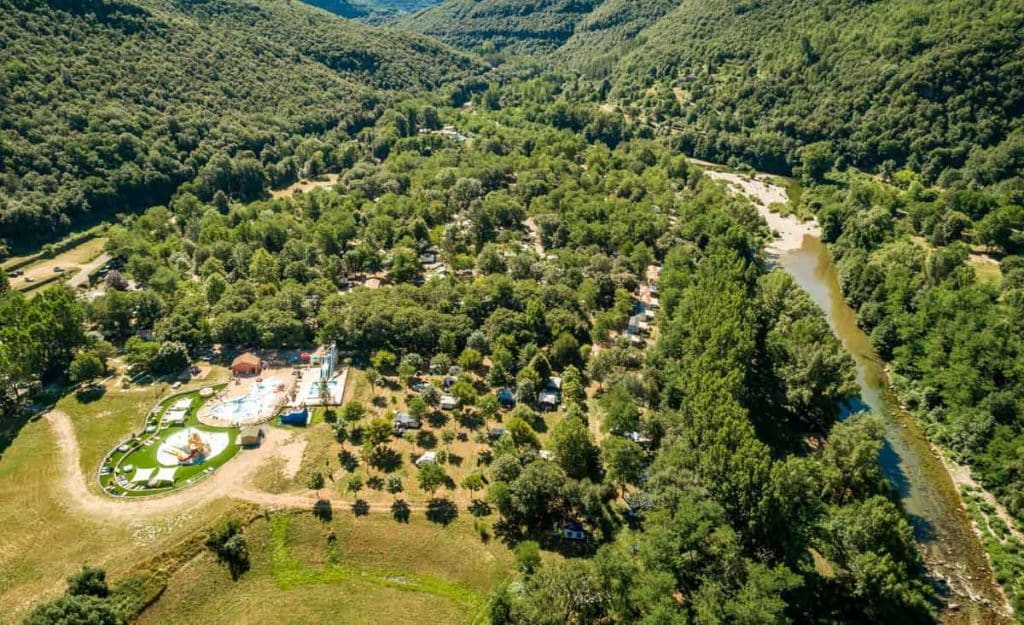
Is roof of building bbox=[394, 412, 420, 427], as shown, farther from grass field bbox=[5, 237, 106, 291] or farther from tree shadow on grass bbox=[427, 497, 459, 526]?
grass field bbox=[5, 237, 106, 291]

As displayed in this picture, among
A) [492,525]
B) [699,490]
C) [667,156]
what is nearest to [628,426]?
[699,490]

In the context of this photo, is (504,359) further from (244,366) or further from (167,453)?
(167,453)

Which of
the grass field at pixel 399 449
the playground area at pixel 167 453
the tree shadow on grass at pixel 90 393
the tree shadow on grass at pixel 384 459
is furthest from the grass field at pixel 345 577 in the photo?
the tree shadow on grass at pixel 90 393

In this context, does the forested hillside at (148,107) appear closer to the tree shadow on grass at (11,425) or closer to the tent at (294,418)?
the tree shadow on grass at (11,425)

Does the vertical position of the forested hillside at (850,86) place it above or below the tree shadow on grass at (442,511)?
above

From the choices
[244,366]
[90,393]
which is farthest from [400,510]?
[90,393]

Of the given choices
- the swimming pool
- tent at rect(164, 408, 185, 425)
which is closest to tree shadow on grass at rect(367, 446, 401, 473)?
the swimming pool
